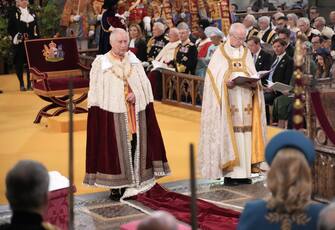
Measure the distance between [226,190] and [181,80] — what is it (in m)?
5.71

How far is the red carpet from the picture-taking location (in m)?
8.54

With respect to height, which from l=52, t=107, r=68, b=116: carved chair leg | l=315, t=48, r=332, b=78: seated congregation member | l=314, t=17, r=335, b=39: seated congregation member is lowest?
l=52, t=107, r=68, b=116: carved chair leg

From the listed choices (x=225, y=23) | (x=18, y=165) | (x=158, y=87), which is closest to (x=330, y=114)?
(x=18, y=165)

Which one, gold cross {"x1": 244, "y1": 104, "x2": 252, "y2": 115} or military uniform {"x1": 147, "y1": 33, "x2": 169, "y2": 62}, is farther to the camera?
military uniform {"x1": 147, "y1": 33, "x2": 169, "y2": 62}

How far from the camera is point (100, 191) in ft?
33.2

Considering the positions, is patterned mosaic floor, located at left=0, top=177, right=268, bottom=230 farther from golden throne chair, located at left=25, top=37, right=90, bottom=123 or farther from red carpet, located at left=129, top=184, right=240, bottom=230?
golden throne chair, located at left=25, top=37, right=90, bottom=123

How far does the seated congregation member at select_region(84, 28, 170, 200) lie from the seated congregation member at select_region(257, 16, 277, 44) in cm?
723

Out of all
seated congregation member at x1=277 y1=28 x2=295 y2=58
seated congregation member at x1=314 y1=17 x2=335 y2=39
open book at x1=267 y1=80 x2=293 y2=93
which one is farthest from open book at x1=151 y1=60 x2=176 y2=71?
open book at x1=267 y1=80 x2=293 y2=93

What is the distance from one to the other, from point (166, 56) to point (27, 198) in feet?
40.8

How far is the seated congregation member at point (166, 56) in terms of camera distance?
52.3 feet

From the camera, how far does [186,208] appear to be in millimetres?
9117

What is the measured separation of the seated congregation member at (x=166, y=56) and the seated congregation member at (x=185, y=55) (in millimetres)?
180

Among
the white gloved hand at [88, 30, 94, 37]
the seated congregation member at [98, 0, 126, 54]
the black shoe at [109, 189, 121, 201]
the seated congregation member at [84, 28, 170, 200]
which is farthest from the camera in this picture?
the white gloved hand at [88, 30, 94, 37]

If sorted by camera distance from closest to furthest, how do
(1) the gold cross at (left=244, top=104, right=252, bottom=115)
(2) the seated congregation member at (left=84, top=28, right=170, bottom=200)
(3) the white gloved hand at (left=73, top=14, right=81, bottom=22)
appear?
(2) the seated congregation member at (left=84, top=28, right=170, bottom=200), (1) the gold cross at (left=244, top=104, right=252, bottom=115), (3) the white gloved hand at (left=73, top=14, right=81, bottom=22)
